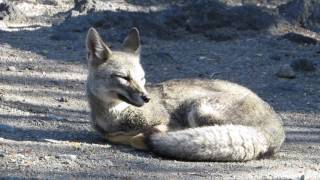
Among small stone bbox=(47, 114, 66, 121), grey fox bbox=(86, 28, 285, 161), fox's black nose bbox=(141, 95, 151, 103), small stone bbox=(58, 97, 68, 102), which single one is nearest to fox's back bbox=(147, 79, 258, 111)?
grey fox bbox=(86, 28, 285, 161)

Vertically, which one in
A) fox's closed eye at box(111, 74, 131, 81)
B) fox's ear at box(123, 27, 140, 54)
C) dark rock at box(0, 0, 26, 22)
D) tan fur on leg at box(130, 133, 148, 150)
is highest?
fox's ear at box(123, 27, 140, 54)

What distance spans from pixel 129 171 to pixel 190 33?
27.6 feet

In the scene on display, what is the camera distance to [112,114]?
7.57m

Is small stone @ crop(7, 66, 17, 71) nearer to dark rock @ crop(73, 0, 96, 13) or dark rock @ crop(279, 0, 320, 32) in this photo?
dark rock @ crop(73, 0, 96, 13)

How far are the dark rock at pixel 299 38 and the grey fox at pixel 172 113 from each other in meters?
6.42

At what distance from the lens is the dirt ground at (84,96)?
6.40 metres

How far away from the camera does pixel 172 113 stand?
25.1 ft

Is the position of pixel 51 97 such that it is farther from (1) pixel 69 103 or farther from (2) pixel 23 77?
(2) pixel 23 77

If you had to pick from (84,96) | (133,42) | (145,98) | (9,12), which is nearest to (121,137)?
(145,98)

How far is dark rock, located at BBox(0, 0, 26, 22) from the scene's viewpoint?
50.8ft

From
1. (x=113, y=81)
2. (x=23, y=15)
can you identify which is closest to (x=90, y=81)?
(x=113, y=81)

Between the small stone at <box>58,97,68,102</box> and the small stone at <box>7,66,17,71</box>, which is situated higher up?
the small stone at <box>58,97,68,102</box>

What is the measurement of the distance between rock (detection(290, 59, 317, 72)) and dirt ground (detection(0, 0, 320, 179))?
4cm

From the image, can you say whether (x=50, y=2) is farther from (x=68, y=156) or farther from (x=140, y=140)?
(x=68, y=156)
